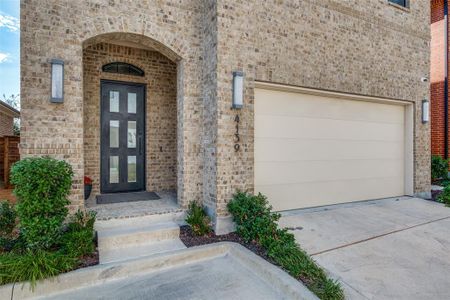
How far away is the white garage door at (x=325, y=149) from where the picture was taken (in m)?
5.21

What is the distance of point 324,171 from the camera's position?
19.2ft

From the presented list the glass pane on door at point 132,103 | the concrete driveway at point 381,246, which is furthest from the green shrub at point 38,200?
the concrete driveway at point 381,246

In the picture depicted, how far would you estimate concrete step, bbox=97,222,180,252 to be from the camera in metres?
3.72

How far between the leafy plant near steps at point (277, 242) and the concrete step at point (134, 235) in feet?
3.35

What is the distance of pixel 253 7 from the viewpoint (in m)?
4.80

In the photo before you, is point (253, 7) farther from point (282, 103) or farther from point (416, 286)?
point (416, 286)

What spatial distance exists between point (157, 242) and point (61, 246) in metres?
1.20

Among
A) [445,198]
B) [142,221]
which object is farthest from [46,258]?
[445,198]

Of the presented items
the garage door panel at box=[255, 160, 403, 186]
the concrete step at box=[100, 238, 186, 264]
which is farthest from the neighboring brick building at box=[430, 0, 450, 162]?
the concrete step at box=[100, 238, 186, 264]

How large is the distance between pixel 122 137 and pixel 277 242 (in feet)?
12.9

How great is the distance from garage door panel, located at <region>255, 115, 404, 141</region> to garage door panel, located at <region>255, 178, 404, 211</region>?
1.01m

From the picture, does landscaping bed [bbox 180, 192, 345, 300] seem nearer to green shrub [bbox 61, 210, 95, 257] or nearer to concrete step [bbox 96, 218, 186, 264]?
concrete step [bbox 96, 218, 186, 264]

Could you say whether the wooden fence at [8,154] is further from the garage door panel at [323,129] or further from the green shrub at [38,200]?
the garage door panel at [323,129]

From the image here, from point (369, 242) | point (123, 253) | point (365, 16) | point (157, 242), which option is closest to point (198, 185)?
point (157, 242)
